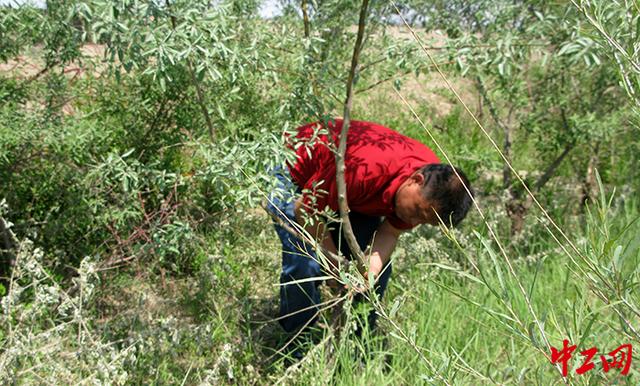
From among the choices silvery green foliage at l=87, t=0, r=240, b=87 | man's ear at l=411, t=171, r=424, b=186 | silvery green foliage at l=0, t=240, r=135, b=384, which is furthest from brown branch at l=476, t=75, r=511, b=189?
silvery green foliage at l=0, t=240, r=135, b=384

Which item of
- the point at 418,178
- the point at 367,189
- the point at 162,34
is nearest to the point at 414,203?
the point at 418,178

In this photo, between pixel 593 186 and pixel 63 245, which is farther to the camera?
pixel 593 186

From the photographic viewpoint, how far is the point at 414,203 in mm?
2432

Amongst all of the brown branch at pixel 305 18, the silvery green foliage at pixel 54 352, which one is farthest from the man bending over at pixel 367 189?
the silvery green foliage at pixel 54 352

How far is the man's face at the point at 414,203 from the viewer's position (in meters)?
2.41

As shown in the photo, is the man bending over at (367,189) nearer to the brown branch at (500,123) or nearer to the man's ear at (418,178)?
the man's ear at (418,178)

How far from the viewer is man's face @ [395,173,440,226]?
241 centimetres

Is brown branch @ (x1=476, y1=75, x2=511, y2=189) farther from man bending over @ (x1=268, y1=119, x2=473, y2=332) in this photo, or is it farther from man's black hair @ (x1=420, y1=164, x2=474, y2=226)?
man's black hair @ (x1=420, y1=164, x2=474, y2=226)

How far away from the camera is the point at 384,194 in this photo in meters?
2.54

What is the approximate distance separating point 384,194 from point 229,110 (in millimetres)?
1160

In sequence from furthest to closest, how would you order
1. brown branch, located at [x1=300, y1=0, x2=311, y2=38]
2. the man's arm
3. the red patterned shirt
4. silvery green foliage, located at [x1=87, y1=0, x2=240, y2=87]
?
the man's arm, brown branch, located at [x1=300, y1=0, x2=311, y2=38], the red patterned shirt, silvery green foliage, located at [x1=87, y1=0, x2=240, y2=87]

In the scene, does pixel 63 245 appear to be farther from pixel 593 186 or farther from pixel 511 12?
pixel 593 186

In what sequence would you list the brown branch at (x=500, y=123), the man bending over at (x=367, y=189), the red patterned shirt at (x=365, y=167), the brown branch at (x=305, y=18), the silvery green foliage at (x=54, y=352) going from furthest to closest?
the brown branch at (x=500, y=123) < the brown branch at (x=305, y=18) < the red patterned shirt at (x=365, y=167) < the man bending over at (x=367, y=189) < the silvery green foliage at (x=54, y=352)

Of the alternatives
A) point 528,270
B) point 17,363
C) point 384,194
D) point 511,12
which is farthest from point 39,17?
point 528,270
